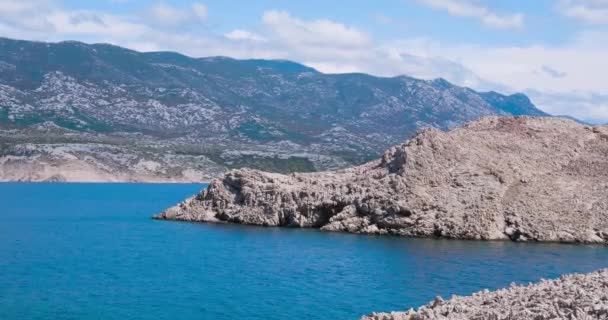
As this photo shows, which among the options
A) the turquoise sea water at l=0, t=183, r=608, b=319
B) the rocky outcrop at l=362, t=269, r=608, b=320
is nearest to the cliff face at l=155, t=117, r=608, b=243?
the turquoise sea water at l=0, t=183, r=608, b=319

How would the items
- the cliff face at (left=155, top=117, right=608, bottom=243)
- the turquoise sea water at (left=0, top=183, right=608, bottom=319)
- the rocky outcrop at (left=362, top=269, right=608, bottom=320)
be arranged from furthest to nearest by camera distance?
the cliff face at (left=155, top=117, right=608, bottom=243) < the turquoise sea water at (left=0, top=183, right=608, bottom=319) < the rocky outcrop at (left=362, top=269, right=608, bottom=320)

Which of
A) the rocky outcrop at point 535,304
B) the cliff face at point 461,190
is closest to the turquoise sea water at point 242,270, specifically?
the cliff face at point 461,190

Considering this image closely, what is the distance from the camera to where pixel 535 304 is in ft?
80.0

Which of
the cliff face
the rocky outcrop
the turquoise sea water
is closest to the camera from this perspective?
the rocky outcrop

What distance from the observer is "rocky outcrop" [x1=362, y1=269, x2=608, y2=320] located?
22.8 metres

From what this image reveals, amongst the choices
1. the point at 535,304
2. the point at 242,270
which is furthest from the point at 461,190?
the point at 535,304

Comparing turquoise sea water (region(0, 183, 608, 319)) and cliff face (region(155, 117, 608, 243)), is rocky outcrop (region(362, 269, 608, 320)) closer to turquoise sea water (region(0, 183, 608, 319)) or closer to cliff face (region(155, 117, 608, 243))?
turquoise sea water (region(0, 183, 608, 319))

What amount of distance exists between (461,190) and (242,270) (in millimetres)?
23427

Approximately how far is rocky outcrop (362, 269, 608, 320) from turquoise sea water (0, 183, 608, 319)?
7.92 m

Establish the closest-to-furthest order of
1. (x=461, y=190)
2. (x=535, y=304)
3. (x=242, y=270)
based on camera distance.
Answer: (x=535, y=304) < (x=242, y=270) < (x=461, y=190)

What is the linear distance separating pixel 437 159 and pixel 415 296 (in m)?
30.2

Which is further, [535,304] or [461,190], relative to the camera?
[461,190]

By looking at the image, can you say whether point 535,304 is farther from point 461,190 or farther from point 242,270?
point 461,190

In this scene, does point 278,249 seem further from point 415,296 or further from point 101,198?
point 101,198
